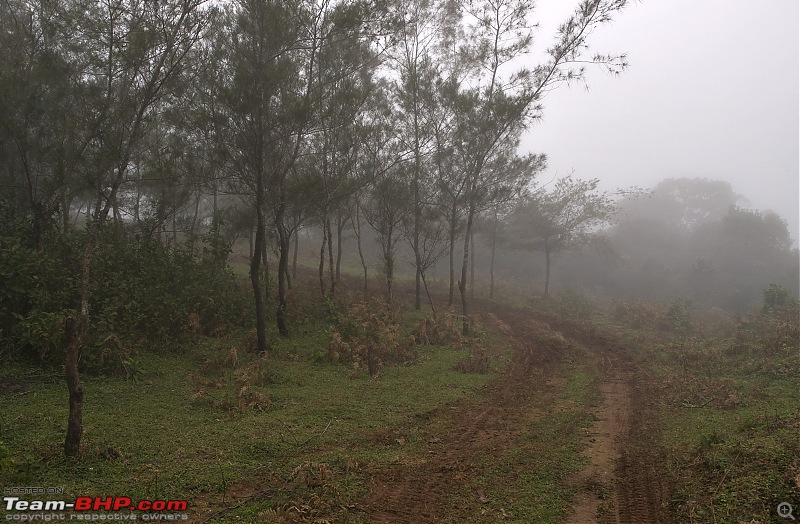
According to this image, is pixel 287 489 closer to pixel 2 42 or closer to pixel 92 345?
pixel 92 345

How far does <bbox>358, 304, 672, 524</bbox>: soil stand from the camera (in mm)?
5828

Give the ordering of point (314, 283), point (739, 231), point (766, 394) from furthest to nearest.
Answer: point (739, 231), point (314, 283), point (766, 394)

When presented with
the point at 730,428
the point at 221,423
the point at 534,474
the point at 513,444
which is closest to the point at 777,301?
the point at 730,428

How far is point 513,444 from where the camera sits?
801cm

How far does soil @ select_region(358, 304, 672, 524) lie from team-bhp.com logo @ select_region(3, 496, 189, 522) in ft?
7.14

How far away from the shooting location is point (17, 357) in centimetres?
1027

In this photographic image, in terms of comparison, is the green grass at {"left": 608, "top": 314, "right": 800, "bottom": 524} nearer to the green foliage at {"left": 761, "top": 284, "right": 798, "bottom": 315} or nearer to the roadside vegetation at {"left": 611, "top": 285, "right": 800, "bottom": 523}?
the roadside vegetation at {"left": 611, "top": 285, "right": 800, "bottom": 523}

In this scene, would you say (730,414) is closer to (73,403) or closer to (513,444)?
(513,444)

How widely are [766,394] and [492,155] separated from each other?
12.0 metres

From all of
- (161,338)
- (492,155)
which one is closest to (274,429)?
(161,338)

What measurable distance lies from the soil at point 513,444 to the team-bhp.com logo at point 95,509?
2.18 m

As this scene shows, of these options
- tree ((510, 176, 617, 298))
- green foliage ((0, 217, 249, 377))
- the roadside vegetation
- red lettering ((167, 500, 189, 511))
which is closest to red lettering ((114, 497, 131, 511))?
red lettering ((167, 500, 189, 511))

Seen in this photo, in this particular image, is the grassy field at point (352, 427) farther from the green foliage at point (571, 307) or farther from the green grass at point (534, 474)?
the green foliage at point (571, 307)

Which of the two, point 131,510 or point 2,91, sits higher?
point 2,91
